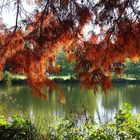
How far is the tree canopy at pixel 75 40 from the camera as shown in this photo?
3738 mm

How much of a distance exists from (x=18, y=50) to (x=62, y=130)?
6.75 ft

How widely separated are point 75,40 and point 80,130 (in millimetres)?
1787

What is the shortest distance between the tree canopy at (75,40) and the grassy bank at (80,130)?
107 centimetres

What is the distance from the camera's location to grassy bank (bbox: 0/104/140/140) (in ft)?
15.4

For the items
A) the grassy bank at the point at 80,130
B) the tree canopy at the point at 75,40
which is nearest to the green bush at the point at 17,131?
the grassy bank at the point at 80,130

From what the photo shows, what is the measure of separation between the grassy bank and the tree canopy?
42.1 inches

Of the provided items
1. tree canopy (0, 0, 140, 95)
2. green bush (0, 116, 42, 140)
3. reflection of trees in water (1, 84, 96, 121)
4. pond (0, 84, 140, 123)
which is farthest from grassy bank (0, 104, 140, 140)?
reflection of trees in water (1, 84, 96, 121)

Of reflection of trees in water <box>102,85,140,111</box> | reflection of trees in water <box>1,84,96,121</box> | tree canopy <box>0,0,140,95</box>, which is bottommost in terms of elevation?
reflection of trees in water <box>102,85,140,111</box>

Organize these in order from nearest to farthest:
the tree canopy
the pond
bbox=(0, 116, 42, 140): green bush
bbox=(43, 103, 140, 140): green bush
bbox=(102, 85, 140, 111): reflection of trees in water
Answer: the tree canopy
bbox=(43, 103, 140, 140): green bush
bbox=(0, 116, 42, 140): green bush
the pond
bbox=(102, 85, 140, 111): reflection of trees in water

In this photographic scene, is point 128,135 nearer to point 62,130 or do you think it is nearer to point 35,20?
point 62,130

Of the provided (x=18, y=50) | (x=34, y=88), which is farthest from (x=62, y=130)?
(x=18, y=50)

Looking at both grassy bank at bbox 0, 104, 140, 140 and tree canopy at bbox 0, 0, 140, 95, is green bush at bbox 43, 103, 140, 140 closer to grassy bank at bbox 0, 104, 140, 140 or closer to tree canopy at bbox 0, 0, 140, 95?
grassy bank at bbox 0, 104, 140, 140

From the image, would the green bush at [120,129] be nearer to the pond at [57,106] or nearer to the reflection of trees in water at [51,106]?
the pond at [57,106]

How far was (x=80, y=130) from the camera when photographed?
17.4 ft
